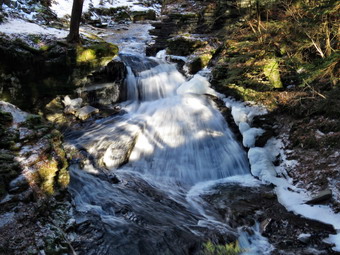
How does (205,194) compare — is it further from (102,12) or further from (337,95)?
(102,12)

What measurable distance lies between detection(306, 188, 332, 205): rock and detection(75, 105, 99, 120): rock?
807 centimetres

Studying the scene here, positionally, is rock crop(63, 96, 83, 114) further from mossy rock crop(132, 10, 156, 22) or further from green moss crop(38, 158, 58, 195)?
mossy rock crop(132, 10, 156, 22)

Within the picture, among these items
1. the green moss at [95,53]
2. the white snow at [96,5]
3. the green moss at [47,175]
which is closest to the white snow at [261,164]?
the green moss at [47,175]

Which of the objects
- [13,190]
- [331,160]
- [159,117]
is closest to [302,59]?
[331,160]

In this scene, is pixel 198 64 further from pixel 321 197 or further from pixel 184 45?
pixel 321 197

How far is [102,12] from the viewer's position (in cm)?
2573

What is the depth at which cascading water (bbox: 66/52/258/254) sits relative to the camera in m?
4.67

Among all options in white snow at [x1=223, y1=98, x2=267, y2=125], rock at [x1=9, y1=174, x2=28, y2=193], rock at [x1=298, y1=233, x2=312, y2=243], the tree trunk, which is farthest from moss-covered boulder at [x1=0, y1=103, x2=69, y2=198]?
white snow at [x1=223, y1=98, x2=267, y2=125]

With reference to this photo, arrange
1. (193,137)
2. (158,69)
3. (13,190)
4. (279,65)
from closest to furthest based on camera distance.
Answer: (13,190), (193,137), (279,65), (158,69)

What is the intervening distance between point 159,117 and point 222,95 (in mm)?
2801

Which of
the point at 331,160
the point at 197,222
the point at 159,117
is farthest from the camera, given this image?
the point at 159,117

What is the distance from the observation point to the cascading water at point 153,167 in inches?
184

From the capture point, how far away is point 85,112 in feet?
34.2

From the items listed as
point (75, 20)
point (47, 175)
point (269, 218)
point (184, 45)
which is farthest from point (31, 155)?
point (184, 45)
